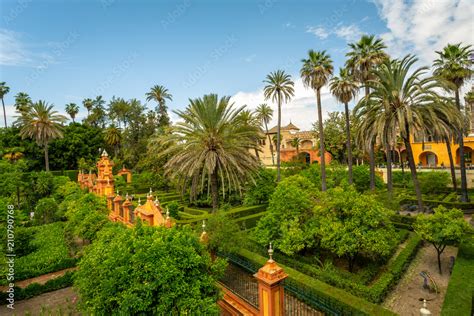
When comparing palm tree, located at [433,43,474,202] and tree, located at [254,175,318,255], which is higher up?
palm tree, located at [433,43,474,202]

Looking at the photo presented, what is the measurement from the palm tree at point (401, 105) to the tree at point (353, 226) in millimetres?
9013

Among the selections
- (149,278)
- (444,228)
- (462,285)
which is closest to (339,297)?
(462,285)

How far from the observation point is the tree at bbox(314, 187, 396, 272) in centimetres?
1110

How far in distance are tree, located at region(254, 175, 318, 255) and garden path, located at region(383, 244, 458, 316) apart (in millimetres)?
3814

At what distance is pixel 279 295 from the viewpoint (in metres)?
6.87

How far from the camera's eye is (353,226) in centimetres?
1139

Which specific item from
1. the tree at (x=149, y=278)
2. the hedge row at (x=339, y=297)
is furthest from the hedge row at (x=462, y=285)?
the tree at (x=149, y=278)

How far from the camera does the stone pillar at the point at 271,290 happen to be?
664cm

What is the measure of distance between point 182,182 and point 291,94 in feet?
74.5

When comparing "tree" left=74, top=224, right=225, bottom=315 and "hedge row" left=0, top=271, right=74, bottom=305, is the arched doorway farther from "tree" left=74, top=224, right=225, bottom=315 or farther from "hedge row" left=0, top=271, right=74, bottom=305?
"hedge row" left=0, top=271, right=74, bottom=305

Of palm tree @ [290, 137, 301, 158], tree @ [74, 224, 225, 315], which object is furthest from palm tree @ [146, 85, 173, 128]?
tree @ [74, 224, 225, 315]

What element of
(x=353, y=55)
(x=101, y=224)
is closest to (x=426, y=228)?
(x=101, y=224)

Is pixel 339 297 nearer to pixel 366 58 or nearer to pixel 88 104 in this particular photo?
pixel 366 58

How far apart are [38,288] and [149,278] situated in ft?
32.5
